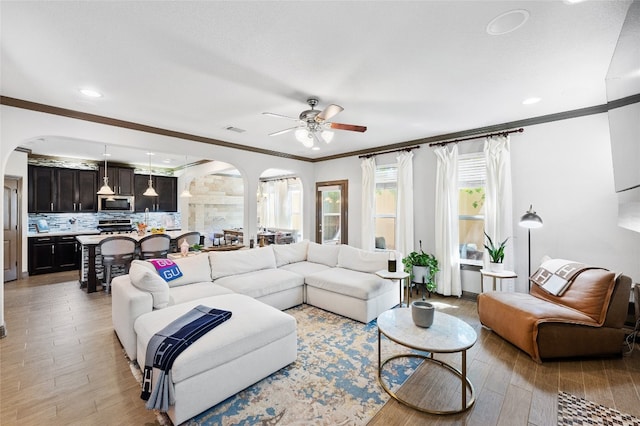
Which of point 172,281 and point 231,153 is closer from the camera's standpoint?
point 172,281

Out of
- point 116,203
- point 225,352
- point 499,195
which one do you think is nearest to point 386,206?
point 499,195

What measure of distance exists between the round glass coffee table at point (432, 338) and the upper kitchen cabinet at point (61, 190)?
8056 mm

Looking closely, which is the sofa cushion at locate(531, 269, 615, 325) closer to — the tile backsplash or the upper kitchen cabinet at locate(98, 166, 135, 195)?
the tile backsplash

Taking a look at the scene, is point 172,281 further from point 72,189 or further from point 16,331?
point 72,189

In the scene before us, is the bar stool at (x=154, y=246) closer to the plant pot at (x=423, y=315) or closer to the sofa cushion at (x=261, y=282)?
the sofa cushion at (x=261, y=282)

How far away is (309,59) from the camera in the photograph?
7.49 ft

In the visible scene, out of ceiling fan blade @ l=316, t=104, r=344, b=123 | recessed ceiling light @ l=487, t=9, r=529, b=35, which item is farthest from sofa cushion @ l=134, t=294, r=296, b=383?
recessed ceiling light @ l=487, t=9, r=529, b=35

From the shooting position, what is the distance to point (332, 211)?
21.6ft

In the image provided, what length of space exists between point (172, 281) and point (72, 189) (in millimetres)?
5703

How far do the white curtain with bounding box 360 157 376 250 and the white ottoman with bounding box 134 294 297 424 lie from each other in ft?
11.0

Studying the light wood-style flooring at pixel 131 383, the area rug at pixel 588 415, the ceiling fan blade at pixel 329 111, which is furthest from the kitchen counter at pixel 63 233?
the area rug at pixel 588 415

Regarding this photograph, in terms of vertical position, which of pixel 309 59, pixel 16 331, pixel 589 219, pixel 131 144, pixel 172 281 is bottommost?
pixel 16 331

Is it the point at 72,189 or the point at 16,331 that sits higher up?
the point at 72,189

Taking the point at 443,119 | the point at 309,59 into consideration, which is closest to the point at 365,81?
the point at 309,59
